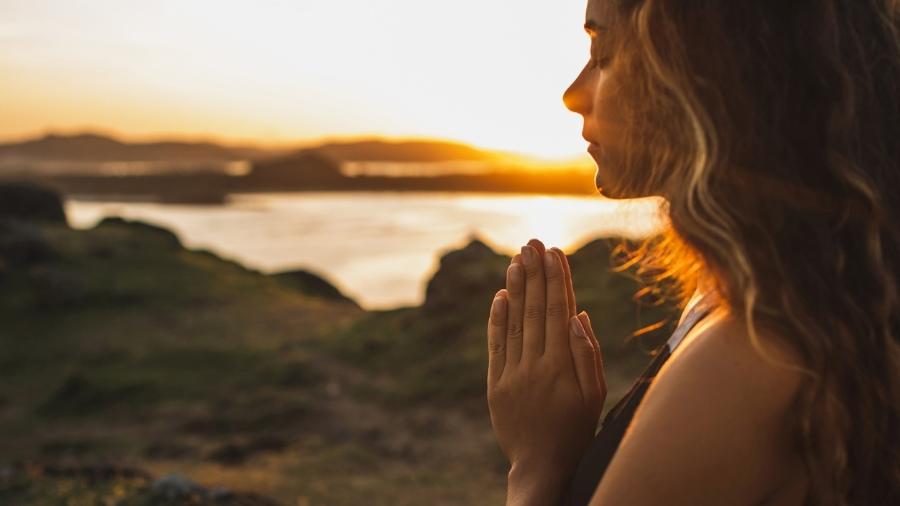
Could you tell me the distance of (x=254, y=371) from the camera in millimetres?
15297

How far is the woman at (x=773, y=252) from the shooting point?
1514 mm

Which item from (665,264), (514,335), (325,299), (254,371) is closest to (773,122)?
(665,264)

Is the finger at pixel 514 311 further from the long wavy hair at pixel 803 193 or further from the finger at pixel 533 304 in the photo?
the long wavy hair at pixel 803 193

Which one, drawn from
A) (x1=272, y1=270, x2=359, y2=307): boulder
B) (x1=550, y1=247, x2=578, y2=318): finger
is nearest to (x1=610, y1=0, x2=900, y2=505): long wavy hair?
(x1=550, y1=247, x2=578, y2=318): finger

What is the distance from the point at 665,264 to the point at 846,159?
2.31ft

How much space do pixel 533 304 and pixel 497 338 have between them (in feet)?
0.52

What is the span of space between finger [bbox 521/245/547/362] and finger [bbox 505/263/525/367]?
0.02m

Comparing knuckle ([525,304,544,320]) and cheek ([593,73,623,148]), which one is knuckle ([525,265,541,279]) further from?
cheek ([593,73,623,148])

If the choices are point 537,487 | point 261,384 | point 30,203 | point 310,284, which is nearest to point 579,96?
point 537,487

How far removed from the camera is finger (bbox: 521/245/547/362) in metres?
2.12

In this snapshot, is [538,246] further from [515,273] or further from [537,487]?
[537,487]

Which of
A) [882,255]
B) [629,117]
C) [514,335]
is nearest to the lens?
[882,255]

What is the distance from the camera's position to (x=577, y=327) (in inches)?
83.6

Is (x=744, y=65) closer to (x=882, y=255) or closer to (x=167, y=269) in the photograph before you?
(x=882, y=255)
